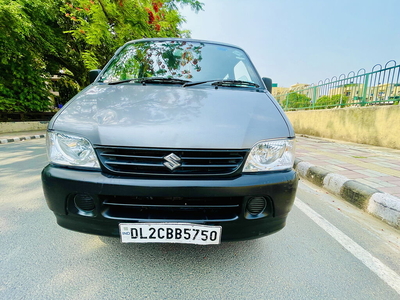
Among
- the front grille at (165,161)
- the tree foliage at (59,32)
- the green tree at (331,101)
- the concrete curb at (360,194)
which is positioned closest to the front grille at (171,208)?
the front grille at (165,161)

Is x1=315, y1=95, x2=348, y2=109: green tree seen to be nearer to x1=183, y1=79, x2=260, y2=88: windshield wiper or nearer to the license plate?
x1=183, y1=79, x2=260, y2=88: windshield wiper

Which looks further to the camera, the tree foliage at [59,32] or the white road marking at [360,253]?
the tree foliage at [59,32]

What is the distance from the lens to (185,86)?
1.74 meters

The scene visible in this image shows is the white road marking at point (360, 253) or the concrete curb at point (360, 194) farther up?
the concrete curb at point (360, 194)

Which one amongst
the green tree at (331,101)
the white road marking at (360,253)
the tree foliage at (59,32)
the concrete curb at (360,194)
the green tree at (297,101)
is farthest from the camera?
the green tree at (297,101)

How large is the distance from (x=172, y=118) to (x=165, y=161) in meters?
0.28

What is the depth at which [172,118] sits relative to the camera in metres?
1.30

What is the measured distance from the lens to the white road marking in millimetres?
1378

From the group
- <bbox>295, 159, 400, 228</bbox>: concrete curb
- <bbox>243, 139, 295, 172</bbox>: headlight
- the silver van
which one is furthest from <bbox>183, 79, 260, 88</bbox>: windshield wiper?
<bbox>295, 159, 400, 228</bbox>: concrete curb

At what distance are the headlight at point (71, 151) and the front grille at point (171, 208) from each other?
231mm

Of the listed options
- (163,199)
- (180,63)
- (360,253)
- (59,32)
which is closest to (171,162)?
(163,199)

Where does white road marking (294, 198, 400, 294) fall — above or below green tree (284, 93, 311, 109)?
below

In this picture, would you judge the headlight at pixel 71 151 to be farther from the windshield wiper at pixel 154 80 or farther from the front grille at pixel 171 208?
the windshield wiper at pixel 154 80

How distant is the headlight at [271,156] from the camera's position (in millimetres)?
1253
